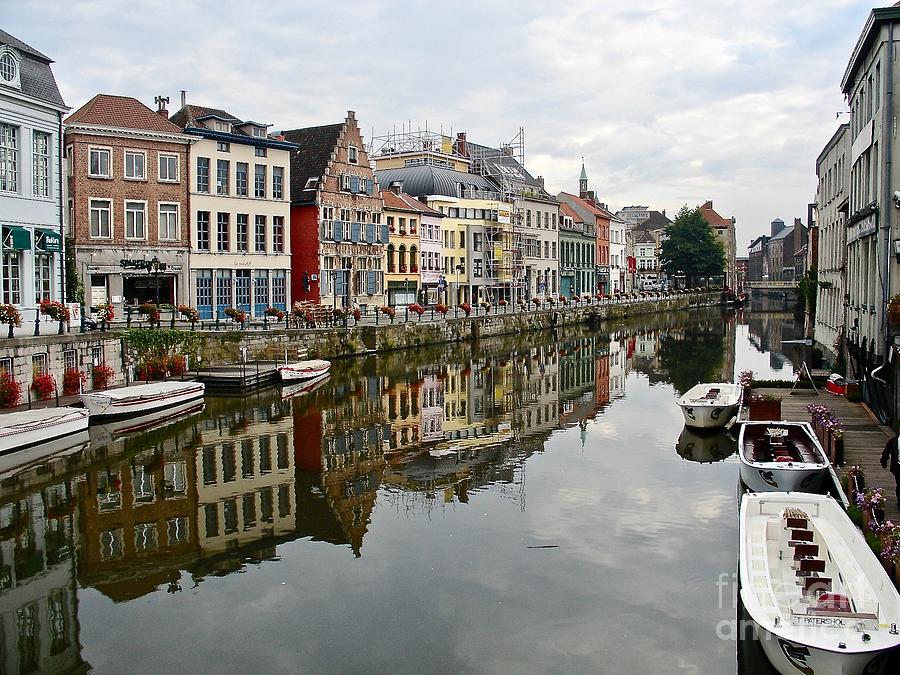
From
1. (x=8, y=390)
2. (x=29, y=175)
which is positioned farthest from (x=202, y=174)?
(x=8, y=390)

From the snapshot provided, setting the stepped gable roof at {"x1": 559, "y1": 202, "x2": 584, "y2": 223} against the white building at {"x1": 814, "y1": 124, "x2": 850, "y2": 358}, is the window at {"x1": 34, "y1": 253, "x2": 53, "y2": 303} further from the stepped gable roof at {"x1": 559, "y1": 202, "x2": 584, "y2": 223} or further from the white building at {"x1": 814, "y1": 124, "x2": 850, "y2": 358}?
the stepped gable roof at {"x1": 559, "y1": 202, "x2": 584, "y2": 223}

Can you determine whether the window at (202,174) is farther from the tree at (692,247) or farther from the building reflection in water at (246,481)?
the tree at (692,247)

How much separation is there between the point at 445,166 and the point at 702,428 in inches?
1880

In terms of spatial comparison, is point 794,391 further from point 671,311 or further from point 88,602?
point 671,311

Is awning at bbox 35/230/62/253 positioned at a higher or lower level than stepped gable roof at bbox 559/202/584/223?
lower

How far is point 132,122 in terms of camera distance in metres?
40.3

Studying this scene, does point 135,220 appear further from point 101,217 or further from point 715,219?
point 715,219

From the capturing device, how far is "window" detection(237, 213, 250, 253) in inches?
1775

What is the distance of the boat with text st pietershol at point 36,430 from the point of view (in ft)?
68.0

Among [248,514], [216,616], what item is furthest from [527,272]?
[216,616]

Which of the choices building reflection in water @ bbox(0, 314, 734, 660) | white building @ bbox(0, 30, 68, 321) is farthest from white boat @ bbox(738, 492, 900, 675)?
white building @ bbox(0, 30, 68, 321)

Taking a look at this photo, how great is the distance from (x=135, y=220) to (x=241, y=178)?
657 cm

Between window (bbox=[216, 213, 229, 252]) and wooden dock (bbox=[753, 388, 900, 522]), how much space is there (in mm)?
27265

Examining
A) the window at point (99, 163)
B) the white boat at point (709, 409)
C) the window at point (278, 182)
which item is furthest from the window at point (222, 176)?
the white boat at point (709, 409)
